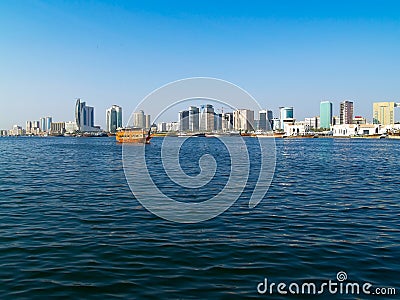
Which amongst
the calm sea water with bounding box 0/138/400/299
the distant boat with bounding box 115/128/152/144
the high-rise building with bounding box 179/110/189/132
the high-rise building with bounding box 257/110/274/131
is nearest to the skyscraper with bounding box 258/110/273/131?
the high-rise building with bounding box 257/110/274/131

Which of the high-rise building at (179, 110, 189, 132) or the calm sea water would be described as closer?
the calm sea water

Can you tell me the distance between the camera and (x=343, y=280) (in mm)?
8867

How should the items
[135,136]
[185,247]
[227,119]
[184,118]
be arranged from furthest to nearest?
1. [227,119]
2. [135,136]
3. [184,118]
4. [185,247]

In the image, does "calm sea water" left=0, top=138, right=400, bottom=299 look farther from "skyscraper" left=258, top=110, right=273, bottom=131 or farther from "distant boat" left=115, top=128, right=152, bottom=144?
"distant boat" left=115, top=128, right=152, bottom=144

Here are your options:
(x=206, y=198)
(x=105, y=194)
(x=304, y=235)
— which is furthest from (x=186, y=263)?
(x=105, y=194)

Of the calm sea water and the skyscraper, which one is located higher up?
the skyscraper

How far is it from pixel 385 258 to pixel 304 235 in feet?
9.43

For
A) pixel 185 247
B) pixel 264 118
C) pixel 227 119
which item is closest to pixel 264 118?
pixel 264 118

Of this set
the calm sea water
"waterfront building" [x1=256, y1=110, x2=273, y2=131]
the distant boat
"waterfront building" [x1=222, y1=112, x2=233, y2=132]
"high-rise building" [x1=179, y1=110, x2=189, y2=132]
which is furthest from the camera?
"waterfront building" [x1=222, y1=112, x2=233, y2=132]

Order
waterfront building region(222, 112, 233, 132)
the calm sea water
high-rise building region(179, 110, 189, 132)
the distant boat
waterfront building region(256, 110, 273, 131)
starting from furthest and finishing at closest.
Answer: waterfront building region(222, 112, 233, 132), waterfront building region(256, 110, 273, 131), the distant boat, high-rise building region(179, 110, 189, 132), the calm sea water

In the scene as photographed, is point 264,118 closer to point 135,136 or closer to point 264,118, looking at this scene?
point 264,118

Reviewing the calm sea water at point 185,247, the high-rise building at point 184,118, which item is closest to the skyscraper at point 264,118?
the high-rise building at point 184,118

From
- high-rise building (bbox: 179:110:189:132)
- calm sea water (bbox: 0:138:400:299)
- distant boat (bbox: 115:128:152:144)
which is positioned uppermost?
high-rise building (bbox: 179:110:189:132)

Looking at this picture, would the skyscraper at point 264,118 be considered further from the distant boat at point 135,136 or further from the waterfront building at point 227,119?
the distant boat at point 135,136
